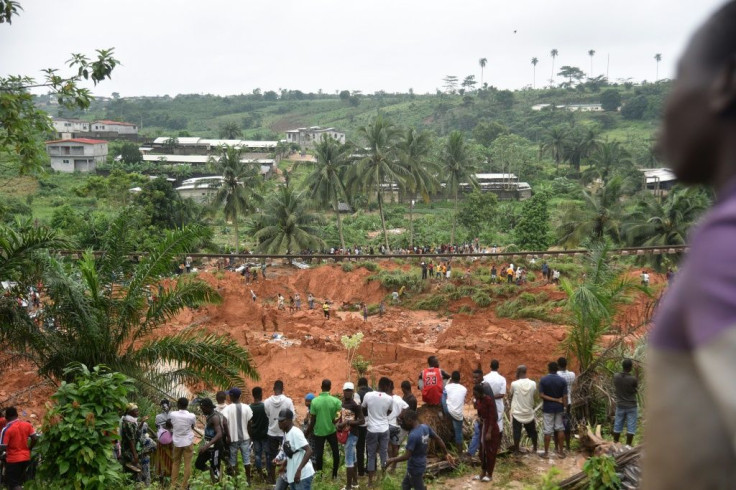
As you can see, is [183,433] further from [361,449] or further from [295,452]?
[361,449]

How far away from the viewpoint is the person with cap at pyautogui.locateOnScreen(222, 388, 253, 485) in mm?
8281

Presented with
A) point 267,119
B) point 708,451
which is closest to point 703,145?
point 708,451

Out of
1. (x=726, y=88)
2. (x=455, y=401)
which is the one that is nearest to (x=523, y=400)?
(x=455, y=401)

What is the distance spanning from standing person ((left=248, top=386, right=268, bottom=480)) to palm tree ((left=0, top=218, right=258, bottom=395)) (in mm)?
1187

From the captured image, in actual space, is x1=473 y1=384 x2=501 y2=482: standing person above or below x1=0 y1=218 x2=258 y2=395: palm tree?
below

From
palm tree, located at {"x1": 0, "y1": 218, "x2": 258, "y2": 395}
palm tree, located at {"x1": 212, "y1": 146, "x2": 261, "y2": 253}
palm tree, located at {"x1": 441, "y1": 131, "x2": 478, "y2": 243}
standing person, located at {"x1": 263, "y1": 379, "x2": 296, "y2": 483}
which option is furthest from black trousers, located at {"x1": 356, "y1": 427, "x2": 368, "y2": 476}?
palm tree, located at {"x1": 441, "y1": 131, "x2": 478, "y2": 243}

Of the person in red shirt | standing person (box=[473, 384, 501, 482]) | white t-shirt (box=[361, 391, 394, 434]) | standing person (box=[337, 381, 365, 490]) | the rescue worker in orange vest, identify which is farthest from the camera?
the rescue worker in orange vest

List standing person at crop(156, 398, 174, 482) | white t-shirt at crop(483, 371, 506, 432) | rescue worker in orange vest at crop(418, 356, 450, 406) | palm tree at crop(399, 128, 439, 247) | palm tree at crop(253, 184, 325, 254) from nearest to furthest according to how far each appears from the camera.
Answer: standing person at crop(156, 398, 174, 482) < white t-shirt at crop(483, 371, 506, 432) < rescue worker in orange vest at crop(418, 356, 450, 406) < palm tree at crop(253, 184, 325, 254) < palm tree at crop(399, 128, 439, 247)

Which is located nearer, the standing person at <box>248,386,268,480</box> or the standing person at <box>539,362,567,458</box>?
the standing person at <box>248,386,268,480</box>

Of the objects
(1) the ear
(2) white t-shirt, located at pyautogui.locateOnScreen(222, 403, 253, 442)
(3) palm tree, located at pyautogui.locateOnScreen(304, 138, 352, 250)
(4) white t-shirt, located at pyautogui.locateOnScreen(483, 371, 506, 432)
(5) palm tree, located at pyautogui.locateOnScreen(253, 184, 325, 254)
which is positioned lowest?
(5) palm tree, located at pyautogui.locateOnScreen(253, 184, 325, 254)

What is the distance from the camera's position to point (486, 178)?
59.8 meters

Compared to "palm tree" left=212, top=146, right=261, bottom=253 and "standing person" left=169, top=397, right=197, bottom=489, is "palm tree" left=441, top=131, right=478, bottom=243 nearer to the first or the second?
"palm tree" left=212, top=146, right=261, bottom=253

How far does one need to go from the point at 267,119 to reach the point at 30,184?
63.0 meters

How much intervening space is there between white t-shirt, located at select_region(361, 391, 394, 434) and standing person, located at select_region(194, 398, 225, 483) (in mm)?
1616
